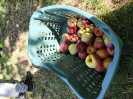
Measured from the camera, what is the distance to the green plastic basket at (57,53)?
83.3 inches

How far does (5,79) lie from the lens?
3.81 metres

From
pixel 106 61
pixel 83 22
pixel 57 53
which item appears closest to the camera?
pixel 106 61

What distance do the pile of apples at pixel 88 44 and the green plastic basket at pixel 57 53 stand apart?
85 mm

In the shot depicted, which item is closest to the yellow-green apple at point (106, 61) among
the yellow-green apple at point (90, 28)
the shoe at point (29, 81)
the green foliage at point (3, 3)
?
the yellow-green apple at point (90, 28)

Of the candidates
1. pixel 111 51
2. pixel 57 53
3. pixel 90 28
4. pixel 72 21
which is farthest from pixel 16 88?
pixel 111 51

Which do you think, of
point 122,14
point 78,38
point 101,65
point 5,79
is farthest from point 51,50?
point 5,79

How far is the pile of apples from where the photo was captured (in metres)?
2.34

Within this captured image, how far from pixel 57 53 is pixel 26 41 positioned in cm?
97

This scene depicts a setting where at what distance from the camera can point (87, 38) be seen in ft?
7.96

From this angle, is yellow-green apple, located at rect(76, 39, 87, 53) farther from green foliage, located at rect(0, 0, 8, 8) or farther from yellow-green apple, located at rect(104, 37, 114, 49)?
A: green foliage, located at rect(0, 0, 8, 8)

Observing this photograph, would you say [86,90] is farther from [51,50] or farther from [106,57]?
[51,50]

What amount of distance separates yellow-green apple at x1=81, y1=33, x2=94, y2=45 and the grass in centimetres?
31

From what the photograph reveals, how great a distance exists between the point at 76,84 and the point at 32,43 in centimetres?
68

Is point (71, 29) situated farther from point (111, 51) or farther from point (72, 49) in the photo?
point (111, 51)
